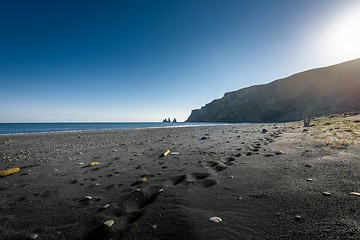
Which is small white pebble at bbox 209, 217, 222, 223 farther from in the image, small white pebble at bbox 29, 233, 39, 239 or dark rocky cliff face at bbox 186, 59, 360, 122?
dark rocky cliff face at bbox 186, 59, 360, 122

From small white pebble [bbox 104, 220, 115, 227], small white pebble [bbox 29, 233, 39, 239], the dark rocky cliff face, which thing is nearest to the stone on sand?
small white pebble [bbox 104, 220, 115, 227]

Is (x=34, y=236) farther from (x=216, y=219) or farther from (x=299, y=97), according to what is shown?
(x=299, y=97)

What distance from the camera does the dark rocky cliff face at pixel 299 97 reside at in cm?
7499

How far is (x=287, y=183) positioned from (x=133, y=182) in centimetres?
419

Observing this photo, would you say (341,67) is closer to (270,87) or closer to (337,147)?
(270,87)

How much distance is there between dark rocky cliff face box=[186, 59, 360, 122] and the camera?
74988mm

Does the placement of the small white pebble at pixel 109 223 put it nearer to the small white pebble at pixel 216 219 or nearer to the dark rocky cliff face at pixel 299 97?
the small white pebble at pixel 216 219

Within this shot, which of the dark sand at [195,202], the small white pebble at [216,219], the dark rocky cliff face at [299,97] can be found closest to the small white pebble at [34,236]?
the dark sand at [195,202]

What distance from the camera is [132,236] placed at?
8.62ft

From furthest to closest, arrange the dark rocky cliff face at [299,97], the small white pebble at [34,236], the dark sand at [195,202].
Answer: the dark rocky cliff face at [299,97] < the small white pebble at [34,236] < the dark sand at [195,202]

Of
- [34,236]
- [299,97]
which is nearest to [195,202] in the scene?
[34,236]

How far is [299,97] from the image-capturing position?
9956cm

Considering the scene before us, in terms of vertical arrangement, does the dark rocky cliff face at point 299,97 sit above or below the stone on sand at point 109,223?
above

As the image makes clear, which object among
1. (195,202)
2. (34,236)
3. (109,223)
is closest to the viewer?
(34,236)
